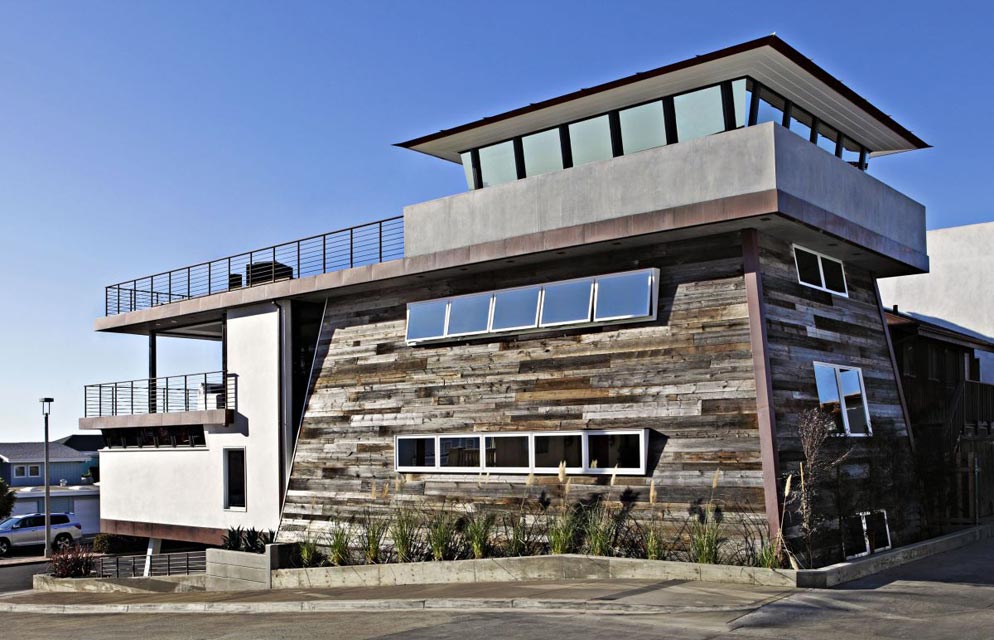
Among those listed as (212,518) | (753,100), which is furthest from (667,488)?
(212,518)

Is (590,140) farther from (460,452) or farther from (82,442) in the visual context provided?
(82,442)

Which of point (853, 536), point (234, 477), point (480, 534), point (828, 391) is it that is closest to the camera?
point (853, 536)

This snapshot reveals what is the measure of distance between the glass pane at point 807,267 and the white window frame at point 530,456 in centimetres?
395

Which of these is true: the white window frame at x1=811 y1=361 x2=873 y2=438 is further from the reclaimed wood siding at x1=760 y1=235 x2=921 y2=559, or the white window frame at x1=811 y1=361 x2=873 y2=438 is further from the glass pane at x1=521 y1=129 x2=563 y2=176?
the glass pane at x1=521 y1=129 x2=563 y2=176

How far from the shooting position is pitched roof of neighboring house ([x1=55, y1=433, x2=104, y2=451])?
77000mm

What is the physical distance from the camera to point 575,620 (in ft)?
38.9

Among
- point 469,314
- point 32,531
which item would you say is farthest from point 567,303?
point 32,531

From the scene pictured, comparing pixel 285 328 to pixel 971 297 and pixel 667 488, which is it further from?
pixel 971 297

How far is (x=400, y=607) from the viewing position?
14359 mm

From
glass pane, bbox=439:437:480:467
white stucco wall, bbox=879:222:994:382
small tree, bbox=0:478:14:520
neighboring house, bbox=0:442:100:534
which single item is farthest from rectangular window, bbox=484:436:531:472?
neighboring house, bbox=0:442:100:534

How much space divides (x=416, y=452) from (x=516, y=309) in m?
3.71

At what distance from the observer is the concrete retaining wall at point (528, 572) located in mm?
13602

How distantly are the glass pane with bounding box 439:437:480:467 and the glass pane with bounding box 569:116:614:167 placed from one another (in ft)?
18.5

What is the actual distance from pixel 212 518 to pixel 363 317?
677 centimetres
